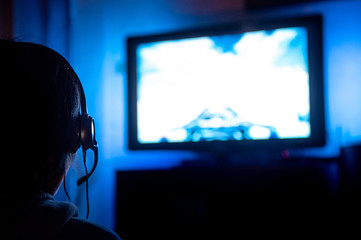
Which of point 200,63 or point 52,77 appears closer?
point 52,77

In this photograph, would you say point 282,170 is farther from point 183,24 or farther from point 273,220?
point 183,24

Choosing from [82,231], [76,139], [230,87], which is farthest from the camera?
[230,87]

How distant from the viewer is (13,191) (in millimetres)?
451

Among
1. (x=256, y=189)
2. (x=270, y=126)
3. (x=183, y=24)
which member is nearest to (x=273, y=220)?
(x=256, y=189)

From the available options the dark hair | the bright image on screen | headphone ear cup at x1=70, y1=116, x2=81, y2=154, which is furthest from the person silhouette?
the bright image on screen

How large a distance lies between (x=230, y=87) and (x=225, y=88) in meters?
0.02

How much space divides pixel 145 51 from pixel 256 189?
85 centimetres

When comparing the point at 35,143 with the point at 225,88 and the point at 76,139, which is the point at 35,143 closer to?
the point at 76,139

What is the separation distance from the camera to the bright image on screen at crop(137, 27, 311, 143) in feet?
4.59

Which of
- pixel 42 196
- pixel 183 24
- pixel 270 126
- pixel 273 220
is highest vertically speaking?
pixel 183 24

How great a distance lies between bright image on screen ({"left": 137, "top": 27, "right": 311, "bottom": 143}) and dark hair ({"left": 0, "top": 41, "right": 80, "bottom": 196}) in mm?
1025

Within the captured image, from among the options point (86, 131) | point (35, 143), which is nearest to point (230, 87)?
point (86, 131)

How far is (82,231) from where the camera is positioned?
393 millimetres

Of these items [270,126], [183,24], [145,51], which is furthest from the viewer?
[183,24]
